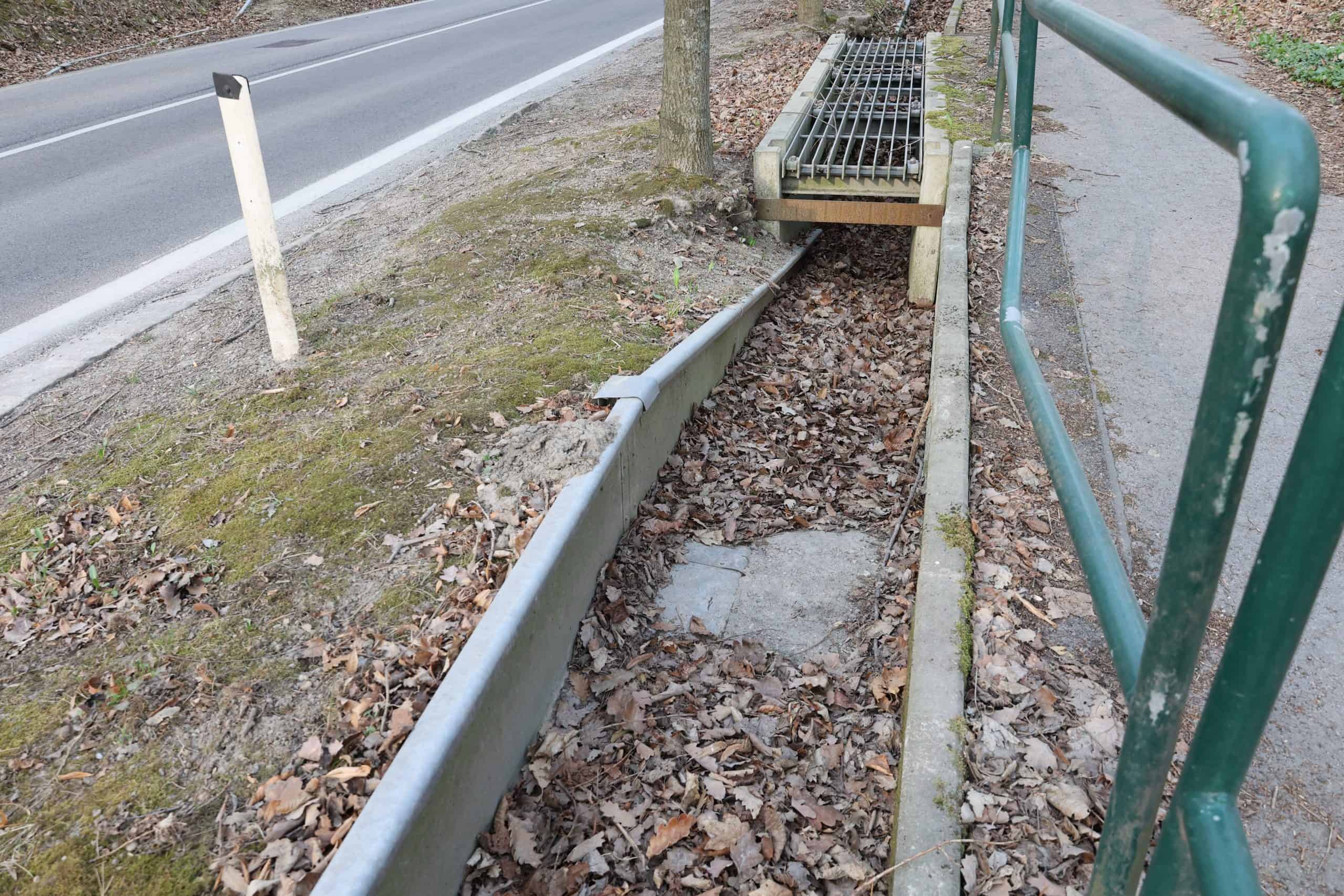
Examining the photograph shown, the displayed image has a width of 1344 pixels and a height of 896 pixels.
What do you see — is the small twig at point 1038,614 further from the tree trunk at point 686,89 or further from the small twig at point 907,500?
the tree trunk at point 686,89

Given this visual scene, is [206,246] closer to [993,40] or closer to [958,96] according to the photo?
[958,96]

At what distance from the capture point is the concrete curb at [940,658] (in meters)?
2.22

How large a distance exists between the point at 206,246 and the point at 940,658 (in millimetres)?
5901

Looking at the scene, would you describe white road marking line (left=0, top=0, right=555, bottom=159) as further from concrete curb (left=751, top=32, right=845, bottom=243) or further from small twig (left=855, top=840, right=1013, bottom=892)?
small twig (left=855, top=840, right=1013, bottom=892)

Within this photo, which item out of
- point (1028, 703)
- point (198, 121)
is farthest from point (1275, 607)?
point (198, 121)

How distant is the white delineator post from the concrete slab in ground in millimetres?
2197

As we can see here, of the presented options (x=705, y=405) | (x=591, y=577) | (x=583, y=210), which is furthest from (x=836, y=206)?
(x=591, y=577)

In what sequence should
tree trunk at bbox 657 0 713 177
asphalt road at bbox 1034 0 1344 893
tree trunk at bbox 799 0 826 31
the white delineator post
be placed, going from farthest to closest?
tree trunk at bbox 799 0 826 31 → tree trunk at bbox 657 0 713 177 → the white delineator post → asphalt road at bbox 1034 0 1344 893

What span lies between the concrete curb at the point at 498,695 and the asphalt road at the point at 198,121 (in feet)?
12.7

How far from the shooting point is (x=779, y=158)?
6.70m

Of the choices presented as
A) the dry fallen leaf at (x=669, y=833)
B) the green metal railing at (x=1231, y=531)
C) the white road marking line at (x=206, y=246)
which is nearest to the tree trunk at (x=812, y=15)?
the white road marking line at (x=206, y=246)

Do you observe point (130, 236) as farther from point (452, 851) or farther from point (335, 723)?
point (452, 851)

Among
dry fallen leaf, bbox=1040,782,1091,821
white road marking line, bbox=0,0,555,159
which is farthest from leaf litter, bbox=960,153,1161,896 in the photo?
white road marking line, bbox=0,0,555,159

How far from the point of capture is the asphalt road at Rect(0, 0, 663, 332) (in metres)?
6.62
